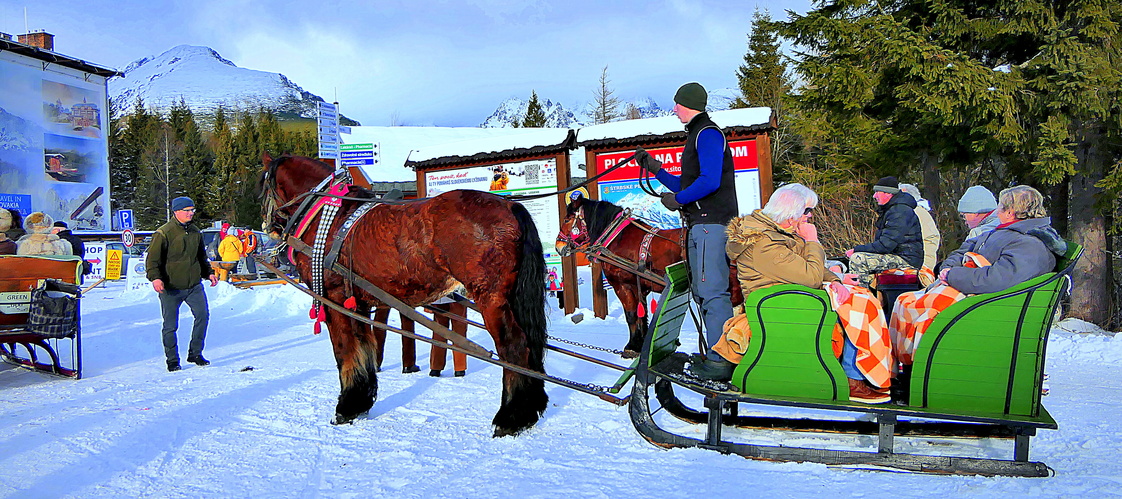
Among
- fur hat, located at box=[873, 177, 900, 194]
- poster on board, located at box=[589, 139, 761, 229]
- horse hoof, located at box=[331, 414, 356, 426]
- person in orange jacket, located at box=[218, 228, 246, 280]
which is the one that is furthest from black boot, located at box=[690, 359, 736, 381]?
person in orange jacket, located at box=[218, 228, 246, 280]

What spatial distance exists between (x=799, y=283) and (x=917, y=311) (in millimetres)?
795

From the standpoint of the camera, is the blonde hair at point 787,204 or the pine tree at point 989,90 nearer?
the blonde hair at point 787,204

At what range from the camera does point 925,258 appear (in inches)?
240

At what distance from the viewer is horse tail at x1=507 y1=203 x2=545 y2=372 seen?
14.3 ft

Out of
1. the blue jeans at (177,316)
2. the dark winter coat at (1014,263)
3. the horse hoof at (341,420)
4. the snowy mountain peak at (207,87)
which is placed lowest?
the horse hoof at (341,420)

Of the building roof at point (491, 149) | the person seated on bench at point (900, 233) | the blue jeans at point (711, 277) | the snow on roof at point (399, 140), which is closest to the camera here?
the blue jeans at point (711, 277)

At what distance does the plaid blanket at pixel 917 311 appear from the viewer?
3.41m

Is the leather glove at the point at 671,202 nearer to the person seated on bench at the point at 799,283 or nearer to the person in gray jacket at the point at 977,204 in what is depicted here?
the person seated on bench at the point at 799,283

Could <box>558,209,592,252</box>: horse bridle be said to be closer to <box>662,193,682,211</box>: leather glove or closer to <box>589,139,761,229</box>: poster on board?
<box>589,139,761,229</box>: poster on board

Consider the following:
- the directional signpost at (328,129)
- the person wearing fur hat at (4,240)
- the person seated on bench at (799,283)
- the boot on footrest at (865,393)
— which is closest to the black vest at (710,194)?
the person seated on bench at (799,283)

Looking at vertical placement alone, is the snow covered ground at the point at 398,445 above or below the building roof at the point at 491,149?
below

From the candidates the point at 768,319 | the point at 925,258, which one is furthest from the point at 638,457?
the point at 925,258

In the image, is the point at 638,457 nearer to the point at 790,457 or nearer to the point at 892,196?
the point at 790,457

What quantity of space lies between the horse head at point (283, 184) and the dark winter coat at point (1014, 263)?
423 centimetres
